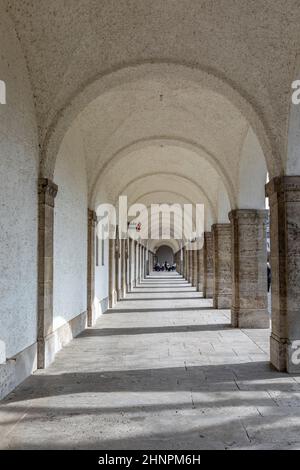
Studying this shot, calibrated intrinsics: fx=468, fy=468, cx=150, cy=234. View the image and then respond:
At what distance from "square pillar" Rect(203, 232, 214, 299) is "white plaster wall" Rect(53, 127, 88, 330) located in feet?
27.2

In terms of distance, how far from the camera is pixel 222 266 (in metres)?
14.6

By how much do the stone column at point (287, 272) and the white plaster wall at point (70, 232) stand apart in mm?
3768

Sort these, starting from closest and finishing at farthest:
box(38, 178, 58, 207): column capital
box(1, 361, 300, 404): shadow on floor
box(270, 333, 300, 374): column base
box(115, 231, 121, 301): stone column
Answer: box(1, 361, 300, 404): shadow on floor
box(270, 333, 300, 374): column base
box(38, 178, 58, 207): column capital
box(115, 231, 121, 301): stone column

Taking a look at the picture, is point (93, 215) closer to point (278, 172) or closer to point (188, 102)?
point (188, 102)

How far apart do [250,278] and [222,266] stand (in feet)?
11.6

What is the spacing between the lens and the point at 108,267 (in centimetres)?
1627

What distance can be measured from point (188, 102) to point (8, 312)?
6.60m

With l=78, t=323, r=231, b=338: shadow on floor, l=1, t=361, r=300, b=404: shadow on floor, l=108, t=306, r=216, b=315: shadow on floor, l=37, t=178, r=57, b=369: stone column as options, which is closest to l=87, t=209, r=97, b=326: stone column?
l=78, t=323, r=231, b=338: shadow on floor

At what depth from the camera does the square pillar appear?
18.7 m

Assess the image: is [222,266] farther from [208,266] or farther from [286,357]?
[286,357]

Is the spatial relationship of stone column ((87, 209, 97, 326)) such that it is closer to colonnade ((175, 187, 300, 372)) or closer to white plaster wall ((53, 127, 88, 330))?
white plaster wall ((53, 127, 88, 330))

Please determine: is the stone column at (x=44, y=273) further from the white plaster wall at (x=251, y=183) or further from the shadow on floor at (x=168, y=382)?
the white plaster wall at (x=251, y=183)

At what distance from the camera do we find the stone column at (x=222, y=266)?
1462 cm

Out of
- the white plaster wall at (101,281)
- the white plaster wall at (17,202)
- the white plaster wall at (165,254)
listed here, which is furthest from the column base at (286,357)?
the white plaster wall at (165,254)
